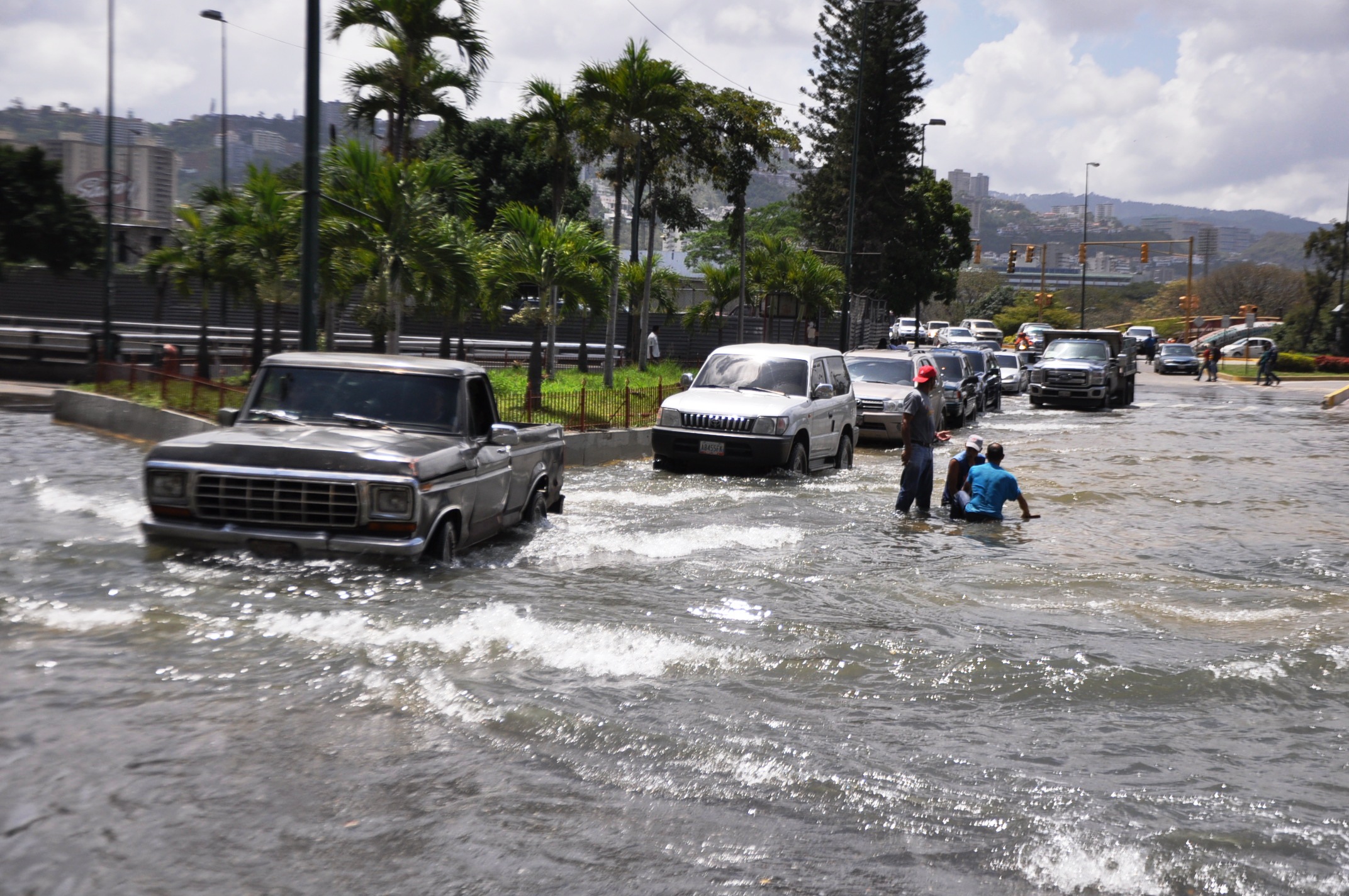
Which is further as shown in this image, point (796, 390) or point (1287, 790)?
point (796, 390)

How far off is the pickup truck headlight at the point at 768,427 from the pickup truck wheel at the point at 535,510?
16.8 ft

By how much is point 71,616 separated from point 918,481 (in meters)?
8.91

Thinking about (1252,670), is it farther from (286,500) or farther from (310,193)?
(310,193)

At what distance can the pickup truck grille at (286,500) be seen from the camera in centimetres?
774

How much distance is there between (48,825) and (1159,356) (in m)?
64.0

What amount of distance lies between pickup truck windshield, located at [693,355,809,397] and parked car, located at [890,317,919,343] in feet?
160

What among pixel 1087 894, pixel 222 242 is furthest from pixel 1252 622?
pixel 222 242

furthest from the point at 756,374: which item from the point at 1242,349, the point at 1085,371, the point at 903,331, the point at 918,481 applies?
the point at 1242,349

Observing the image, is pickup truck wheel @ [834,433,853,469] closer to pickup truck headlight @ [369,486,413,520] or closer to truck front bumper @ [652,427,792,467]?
truck front bumper @ [652,427,792,467]

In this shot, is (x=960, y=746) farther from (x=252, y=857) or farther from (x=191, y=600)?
(x=191, y=600)

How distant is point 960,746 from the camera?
5777 millimetres

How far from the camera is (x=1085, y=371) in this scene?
1403 inches

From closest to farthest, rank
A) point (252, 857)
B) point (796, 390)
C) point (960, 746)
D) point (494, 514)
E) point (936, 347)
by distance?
1. point (252, 857)
2. point (960, 746)
3. point (494, 514)
4. point (796, 390)
5. point (936, 347)

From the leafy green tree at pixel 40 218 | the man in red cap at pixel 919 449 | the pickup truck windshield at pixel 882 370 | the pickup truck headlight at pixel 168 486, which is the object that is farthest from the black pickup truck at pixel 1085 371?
the leafy green tree at pixel 40 218
